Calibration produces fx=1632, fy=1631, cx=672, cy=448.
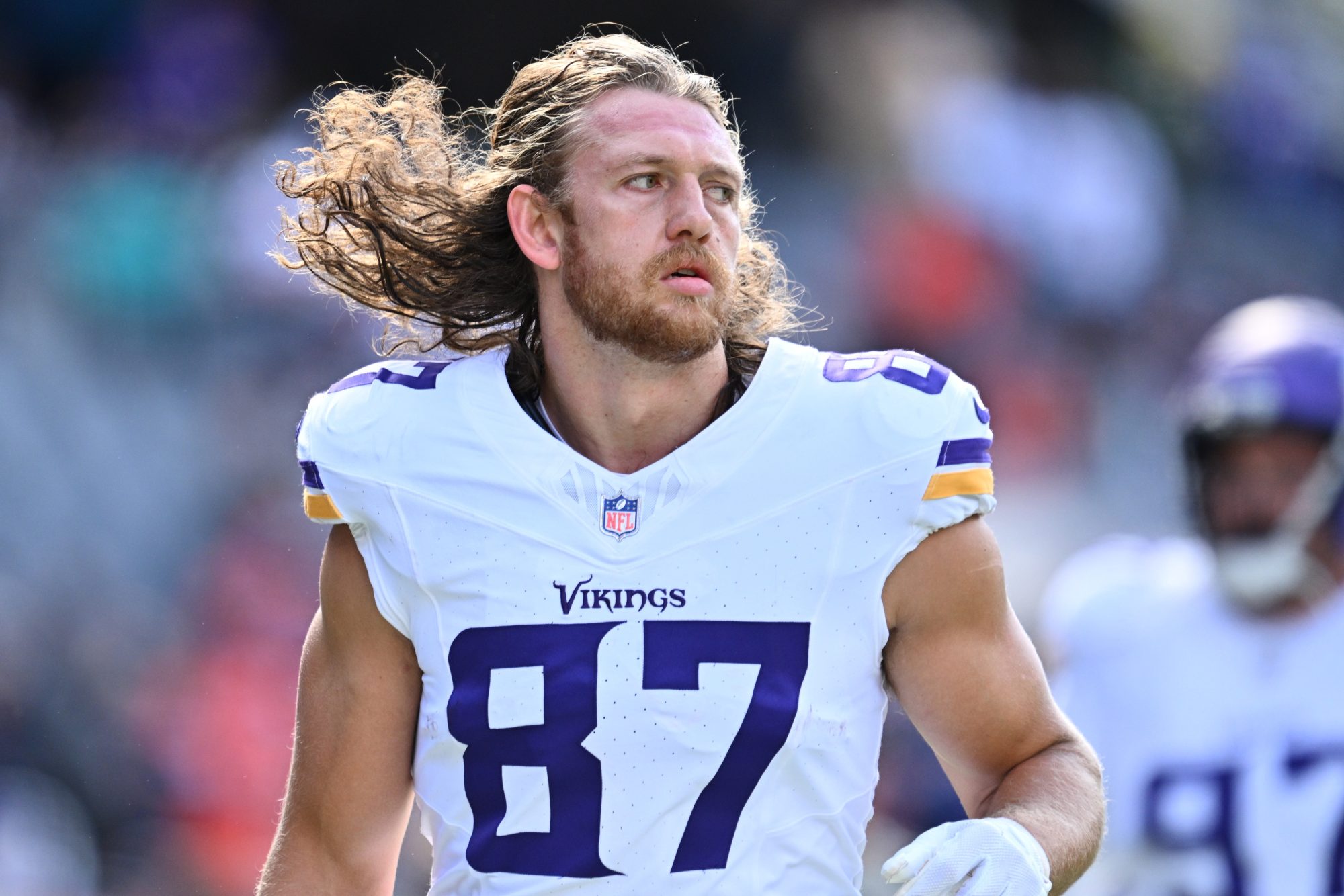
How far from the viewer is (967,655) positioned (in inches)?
95.4

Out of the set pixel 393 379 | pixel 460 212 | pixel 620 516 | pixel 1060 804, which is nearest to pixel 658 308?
pixel 620 516

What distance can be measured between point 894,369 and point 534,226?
2.25 ft

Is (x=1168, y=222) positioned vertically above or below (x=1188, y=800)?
above

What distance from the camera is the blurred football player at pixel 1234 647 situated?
3664mm

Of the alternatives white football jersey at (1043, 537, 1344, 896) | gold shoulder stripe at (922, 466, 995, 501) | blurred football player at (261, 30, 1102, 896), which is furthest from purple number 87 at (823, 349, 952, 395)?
white football jersey at (1043, 537, 1344, 896)

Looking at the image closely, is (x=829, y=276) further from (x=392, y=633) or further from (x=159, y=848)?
(x=392, y=633)

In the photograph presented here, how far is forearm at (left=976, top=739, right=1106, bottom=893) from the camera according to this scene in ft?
7.47

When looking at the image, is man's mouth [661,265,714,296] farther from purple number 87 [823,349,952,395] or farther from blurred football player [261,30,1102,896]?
purple number 87 [823,349,952,395]

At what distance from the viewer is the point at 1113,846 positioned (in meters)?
3.82

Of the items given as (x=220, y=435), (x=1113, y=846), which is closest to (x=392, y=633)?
(x=1113, y=846)

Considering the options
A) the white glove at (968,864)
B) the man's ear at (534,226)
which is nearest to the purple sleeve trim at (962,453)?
the white glove at (968,864)

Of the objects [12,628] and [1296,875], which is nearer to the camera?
[1296,875]

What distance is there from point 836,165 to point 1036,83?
141cm

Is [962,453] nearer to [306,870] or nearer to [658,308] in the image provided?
[658,308]
